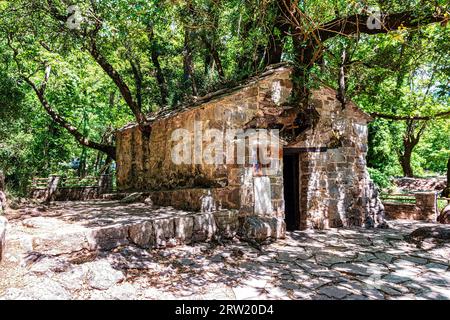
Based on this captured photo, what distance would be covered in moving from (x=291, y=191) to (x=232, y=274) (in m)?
4.41

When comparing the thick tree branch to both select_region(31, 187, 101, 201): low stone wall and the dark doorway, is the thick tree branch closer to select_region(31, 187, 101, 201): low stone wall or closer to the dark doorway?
the dark doorway

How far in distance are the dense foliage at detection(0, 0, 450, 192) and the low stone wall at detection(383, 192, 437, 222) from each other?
2596 mm

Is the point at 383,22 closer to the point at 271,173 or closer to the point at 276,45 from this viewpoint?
the point at 271,173

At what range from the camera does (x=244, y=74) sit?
8.01 m

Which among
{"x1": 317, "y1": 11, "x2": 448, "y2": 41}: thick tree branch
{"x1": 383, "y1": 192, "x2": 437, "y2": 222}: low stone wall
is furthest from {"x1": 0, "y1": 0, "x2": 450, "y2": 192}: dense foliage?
{"x1": 383, "y1": 192, "x2": 437, "y2": 222}: low stone wall

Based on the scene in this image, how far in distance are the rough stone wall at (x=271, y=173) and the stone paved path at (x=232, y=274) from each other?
1.08 m

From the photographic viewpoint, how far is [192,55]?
11.0 meters

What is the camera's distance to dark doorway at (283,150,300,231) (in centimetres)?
766

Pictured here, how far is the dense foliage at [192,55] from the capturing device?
6496 mm

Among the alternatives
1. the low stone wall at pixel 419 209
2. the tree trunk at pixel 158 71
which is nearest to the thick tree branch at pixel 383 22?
the low stone wall at pixel 419 209

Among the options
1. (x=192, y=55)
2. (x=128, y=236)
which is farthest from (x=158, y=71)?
(x=128, y=236)
